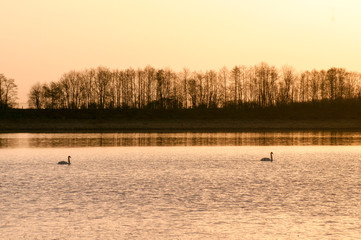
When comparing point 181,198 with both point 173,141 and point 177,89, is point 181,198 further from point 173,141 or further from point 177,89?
point 177,89

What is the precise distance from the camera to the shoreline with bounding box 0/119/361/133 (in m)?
92.8

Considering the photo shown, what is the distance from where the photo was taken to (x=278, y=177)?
90.3 ft

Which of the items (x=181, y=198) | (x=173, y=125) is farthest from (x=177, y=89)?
(x=181, y=198)

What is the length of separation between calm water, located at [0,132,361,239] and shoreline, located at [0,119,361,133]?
5533 cm

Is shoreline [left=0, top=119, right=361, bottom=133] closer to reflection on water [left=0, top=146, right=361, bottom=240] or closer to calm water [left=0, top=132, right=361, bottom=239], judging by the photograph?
calm water [left=0, top=132, right=361, bottom=239]

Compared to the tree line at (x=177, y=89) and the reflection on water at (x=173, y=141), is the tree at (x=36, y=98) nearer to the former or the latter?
the tree line at (x=177, y=89)

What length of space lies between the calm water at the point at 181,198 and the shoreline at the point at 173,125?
55335 millimetres

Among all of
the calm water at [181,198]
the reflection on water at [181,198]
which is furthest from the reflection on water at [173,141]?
the reflection on water at [181,198]

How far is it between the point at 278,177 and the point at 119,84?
94.2 m

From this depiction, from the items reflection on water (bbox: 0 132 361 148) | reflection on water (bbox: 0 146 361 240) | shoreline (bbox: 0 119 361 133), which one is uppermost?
shoreline (bbox: 0 119 361 133)

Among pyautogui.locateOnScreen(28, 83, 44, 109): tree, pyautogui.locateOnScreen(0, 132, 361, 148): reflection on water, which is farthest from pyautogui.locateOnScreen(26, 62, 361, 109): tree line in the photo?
pyautogui.locateOnScreen(0, 132, 361, 148): reflection on water

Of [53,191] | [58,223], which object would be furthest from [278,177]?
[58,223]

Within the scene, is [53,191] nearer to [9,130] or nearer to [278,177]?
[278,177]

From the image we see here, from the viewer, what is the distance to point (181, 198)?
806 inches
